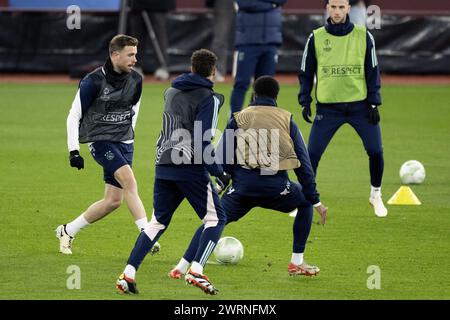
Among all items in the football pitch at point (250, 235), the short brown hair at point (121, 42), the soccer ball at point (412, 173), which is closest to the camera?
the football pitch at point (250, 235)

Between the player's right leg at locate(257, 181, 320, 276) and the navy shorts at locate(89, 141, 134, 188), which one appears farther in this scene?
the navy shorts at locate(89, 141, 134, 188)

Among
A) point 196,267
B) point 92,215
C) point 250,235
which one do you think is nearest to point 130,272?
point 196,267

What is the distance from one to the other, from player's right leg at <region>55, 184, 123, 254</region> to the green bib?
283cm

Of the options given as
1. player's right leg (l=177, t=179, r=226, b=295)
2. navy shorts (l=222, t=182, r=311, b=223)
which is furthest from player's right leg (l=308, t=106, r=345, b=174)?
player's right leg (l=177, t=179, r=226, b=295)

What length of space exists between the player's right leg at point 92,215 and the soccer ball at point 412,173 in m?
5.21

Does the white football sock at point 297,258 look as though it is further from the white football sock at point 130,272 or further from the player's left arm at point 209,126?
the white football sock at point 130,272

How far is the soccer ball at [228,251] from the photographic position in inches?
412

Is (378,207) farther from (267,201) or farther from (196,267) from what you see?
(196,267)

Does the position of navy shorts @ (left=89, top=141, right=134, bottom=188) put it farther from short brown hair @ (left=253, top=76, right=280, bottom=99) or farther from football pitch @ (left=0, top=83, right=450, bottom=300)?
short brown hair @ (left=253, top=76, right=280, bottom=99)

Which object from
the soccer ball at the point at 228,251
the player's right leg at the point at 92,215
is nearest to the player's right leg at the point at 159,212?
the soccer ball at the point at 228,251

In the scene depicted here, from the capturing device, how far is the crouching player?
9789mm

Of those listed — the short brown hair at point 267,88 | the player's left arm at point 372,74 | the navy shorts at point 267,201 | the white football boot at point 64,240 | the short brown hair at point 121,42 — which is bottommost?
the white football boot at point 64,240

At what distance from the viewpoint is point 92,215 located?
11.0m

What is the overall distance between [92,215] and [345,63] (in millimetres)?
3302
